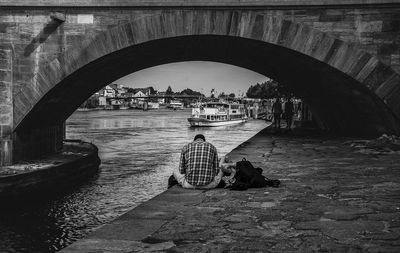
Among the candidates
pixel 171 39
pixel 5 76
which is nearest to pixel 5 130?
pixel 5 76

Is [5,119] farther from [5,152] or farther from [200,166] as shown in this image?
[200,166]

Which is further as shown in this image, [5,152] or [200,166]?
[5,152]

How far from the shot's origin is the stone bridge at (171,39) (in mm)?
12156

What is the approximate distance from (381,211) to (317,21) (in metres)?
8.04

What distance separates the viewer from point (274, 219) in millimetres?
4945

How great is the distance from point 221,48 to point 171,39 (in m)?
2.82

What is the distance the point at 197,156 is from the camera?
21.8 ft

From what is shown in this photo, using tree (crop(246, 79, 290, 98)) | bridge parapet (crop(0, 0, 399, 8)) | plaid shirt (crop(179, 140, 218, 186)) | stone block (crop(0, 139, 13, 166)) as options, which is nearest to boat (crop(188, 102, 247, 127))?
tree (crop(246, 79, 290, 98))

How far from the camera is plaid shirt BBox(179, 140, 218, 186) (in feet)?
21.8

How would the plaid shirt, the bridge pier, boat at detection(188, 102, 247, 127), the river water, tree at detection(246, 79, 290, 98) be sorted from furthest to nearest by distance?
boat at detection(188, 102, 247, 127)
tree at detection(246, 79, 290, 98)
the bridge pier
the river water
the plaid shirt

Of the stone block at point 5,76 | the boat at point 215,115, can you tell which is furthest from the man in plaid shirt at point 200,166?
the boat at point 215,115

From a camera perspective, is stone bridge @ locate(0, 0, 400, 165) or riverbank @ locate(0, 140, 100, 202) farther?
stone bridge @ locate(0, 0, 400, 165)

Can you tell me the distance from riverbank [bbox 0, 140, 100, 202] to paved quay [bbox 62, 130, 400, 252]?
6.09 metres

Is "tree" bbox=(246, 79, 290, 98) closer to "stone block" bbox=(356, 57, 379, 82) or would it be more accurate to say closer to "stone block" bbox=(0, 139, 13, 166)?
"stone block" bbox=(356, 57, 379, 82)
